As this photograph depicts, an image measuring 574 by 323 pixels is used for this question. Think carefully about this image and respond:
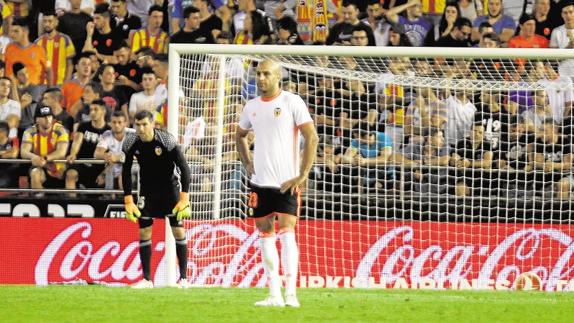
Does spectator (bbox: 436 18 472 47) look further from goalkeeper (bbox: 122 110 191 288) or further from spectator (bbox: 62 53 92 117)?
goalkeeper (bbox: 122 110 191 288)

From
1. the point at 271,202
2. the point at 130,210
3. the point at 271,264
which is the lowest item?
the point at 271,264

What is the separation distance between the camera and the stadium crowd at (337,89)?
15164mm

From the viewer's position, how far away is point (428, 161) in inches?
595

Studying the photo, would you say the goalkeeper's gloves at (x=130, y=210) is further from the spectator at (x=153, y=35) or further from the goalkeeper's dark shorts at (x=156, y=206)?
the spectator at (x=153, y=35)

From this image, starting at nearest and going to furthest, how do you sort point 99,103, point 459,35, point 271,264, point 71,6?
point 271,264, point 99,103, point 459,35, point 71,6

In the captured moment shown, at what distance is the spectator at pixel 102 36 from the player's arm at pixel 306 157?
29.4ft

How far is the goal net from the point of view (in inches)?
581

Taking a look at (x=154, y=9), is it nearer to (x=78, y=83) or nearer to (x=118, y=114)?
(x=78, y=83)

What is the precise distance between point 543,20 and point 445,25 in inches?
55.8

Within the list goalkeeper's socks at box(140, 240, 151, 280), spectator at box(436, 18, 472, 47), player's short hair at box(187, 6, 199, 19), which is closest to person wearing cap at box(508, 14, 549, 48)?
spectator at box(436, 18, 472, 47)


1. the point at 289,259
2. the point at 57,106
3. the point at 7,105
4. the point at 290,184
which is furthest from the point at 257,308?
the point at 7,105

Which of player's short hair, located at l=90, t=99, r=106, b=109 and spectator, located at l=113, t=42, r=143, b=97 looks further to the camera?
spectator, located at l=113, t=42, r=143, b=97

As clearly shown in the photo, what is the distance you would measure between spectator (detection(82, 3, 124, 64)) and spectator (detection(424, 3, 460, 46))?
15.5 ft

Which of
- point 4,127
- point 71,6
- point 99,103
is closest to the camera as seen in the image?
point 99,103
